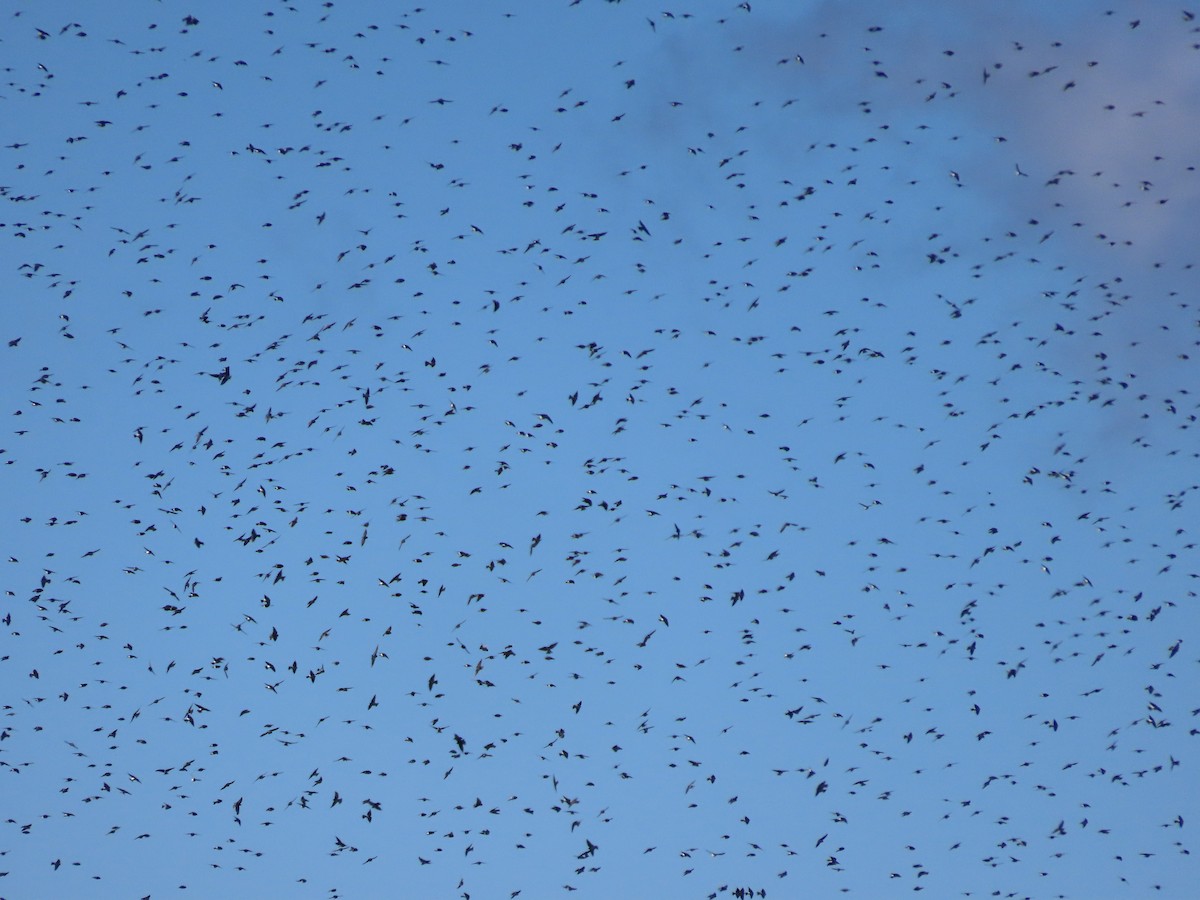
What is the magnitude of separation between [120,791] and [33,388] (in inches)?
406

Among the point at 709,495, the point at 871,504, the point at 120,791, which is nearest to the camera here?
the point at 120,791

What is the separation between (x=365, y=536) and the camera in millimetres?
36500

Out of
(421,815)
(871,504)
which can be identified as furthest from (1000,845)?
(421,815)

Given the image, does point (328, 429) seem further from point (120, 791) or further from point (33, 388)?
point (120, 791)

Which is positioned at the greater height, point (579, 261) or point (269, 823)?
point (579, 261)

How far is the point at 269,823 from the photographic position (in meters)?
35.0

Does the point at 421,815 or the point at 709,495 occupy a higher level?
the point at 709,495

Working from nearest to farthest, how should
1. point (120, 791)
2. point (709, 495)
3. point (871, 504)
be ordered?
point (120, 791), point (709, 495), point (871, 504)

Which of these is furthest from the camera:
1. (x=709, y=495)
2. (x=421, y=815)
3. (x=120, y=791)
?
(x=709, y=495)

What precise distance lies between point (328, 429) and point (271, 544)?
3643 millimetres

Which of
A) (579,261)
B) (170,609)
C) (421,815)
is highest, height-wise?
(579,261)

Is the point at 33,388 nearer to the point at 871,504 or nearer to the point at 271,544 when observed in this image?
the point at 271,544

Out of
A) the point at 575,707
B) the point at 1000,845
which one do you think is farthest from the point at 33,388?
the point at 1000,845

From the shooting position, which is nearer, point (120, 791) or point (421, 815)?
point (421, 815)
